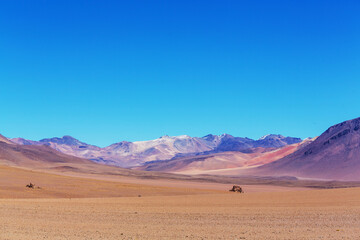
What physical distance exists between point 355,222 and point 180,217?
8.21 m

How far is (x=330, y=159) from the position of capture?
15550cm

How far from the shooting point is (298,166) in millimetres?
162125

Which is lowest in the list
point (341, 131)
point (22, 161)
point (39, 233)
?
point (39, 233)

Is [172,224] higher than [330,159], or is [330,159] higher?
[330,159]

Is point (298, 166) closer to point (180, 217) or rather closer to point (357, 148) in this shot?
point (357, 148)

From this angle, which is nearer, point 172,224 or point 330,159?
point 172,224

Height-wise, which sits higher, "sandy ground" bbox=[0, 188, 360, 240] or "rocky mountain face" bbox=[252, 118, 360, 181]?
"rocky mountain face" bbox=[252, 118, 360, 181]

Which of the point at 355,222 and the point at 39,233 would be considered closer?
the point at 39,233

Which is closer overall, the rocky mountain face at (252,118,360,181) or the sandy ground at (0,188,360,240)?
the sandy ground at (0,188,360,240)

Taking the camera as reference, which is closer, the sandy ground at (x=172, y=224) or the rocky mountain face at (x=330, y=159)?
the sandy ground at (x=172, y=224)

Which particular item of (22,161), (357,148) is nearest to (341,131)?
(357,148)

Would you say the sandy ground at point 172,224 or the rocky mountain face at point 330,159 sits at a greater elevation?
the rocky mountain face at point 330,159

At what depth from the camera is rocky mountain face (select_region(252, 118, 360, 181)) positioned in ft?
472

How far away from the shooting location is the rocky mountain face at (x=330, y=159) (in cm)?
14375
